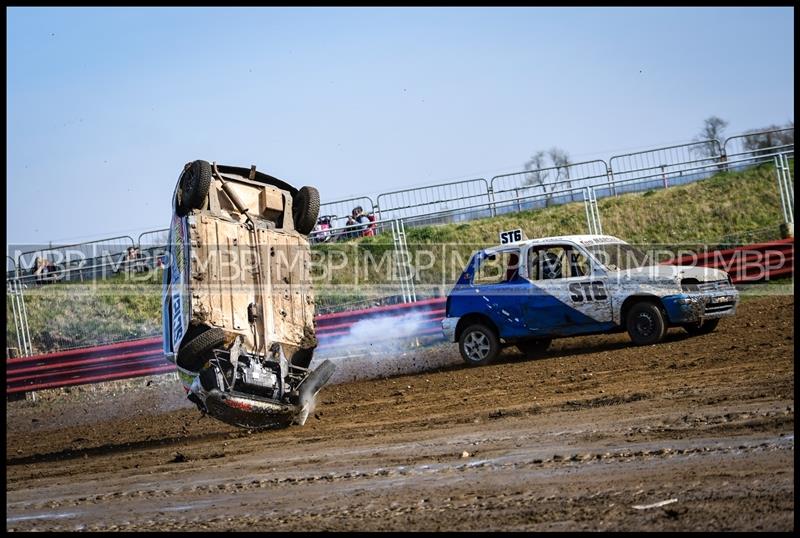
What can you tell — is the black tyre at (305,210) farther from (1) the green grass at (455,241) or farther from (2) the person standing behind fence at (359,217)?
(2) the person standing behind fence at (359,217)

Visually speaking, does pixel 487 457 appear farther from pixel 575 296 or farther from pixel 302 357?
pixel 575 296

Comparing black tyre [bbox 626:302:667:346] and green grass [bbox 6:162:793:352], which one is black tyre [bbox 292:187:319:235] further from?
green grass [bbox 6:162:793:352]

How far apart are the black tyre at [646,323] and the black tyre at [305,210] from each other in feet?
16.8

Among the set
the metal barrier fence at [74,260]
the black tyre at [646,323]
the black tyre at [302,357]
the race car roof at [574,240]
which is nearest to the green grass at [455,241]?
the metal barrier fence at [74,260]

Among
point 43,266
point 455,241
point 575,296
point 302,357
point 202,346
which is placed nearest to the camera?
point 202,346

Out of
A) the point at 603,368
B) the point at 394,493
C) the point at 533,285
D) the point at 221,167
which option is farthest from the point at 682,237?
the point at 394,493

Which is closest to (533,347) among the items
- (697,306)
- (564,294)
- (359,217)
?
(564,294)

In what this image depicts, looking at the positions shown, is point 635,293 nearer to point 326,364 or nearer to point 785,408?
point 326,364

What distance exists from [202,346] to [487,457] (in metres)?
3.59

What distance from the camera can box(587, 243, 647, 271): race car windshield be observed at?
44.6ft

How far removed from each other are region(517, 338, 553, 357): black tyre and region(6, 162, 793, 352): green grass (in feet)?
22.0

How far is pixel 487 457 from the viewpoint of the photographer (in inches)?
283

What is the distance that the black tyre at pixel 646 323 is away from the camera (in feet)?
43.1

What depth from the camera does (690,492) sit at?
526 cm
